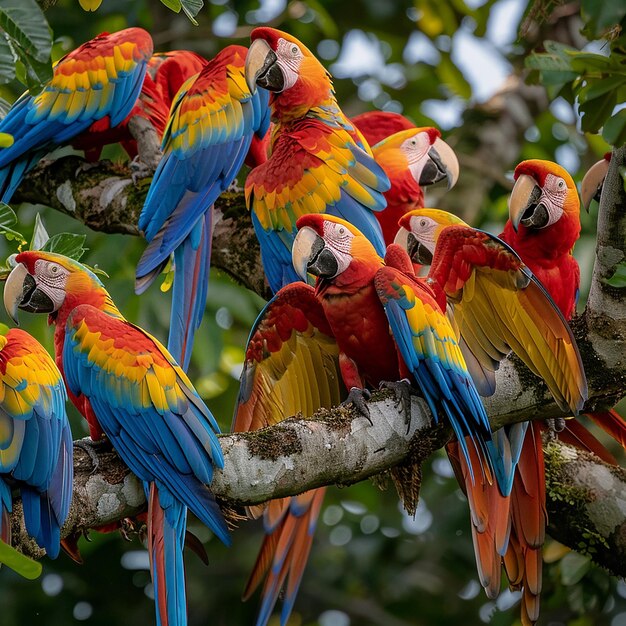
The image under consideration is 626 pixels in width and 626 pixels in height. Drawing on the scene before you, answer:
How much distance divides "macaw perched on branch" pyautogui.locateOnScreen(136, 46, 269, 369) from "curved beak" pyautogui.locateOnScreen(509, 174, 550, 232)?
0.93 meters

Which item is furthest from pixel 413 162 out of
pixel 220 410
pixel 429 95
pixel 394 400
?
pixel 429 95

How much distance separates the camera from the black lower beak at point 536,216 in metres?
2.75

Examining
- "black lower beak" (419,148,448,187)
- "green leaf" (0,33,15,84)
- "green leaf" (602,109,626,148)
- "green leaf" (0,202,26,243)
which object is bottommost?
"black lower beak" (419,148,448,187)

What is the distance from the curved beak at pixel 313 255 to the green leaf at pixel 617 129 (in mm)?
730

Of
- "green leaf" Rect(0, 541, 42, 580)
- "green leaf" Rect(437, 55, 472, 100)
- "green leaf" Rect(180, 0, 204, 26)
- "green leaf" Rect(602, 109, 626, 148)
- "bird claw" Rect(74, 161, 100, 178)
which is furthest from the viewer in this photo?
"green leaf" Rect(437, 55, 472, 100)

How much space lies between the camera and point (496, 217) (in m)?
5.15

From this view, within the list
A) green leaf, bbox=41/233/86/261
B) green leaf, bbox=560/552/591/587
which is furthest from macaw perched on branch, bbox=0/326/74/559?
green leaf, bbox=560/552/591/587

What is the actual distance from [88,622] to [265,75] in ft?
8.09

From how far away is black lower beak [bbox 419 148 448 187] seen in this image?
136 inches

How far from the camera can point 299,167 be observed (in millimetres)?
2988

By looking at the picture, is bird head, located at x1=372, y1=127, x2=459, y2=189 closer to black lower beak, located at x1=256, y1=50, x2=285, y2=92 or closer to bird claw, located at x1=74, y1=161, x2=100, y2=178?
black lower beak, located at x1=256, y1=50, x2=285, y2=92

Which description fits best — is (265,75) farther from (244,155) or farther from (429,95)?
(429,95)

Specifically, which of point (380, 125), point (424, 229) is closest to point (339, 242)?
point (424, 229)

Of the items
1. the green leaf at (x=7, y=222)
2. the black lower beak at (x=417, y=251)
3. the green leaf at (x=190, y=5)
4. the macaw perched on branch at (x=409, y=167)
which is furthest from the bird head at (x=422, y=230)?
the green leaf at (x=7, y=222)
